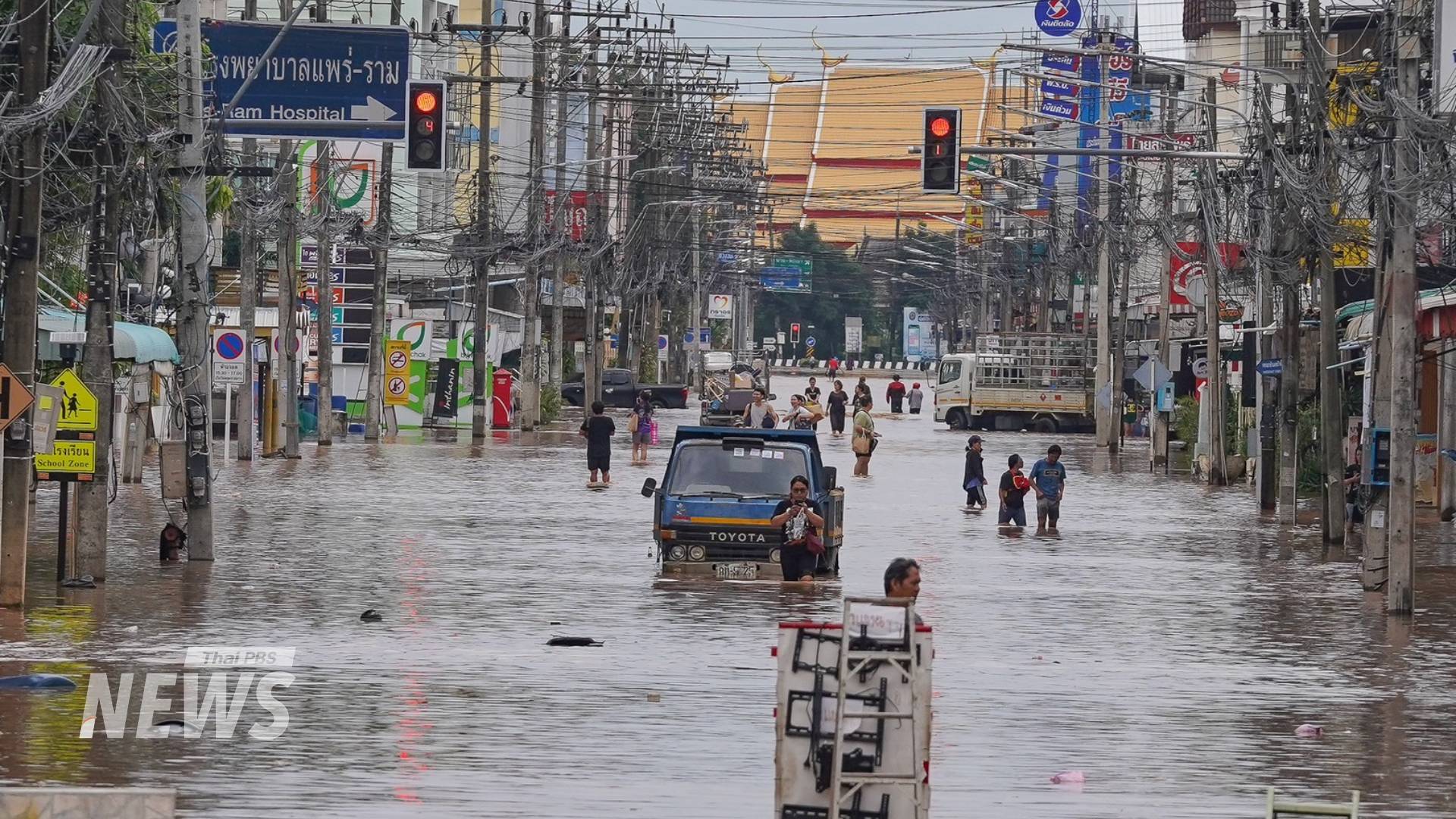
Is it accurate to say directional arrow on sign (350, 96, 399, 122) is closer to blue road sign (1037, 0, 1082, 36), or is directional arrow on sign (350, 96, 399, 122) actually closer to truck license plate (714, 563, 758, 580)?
truck license plate (714, 563, 758, 580)

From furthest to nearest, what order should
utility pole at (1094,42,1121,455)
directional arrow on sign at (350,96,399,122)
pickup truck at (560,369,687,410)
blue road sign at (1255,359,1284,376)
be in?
pickup truck at (560,369,687,410)
utility pole at (1094,42,1121,455)
blue road sign at (1255,359,1284,376)
directional arrow on sign at (350,96,399,122)

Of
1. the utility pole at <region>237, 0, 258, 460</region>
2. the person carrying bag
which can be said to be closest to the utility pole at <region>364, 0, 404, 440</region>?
the utility pole at <region>237, 0, 258, 460</region>

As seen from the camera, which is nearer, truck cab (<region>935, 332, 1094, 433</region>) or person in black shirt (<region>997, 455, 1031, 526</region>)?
person in black shirt (<region>997, 455, 1031, 526</region>)

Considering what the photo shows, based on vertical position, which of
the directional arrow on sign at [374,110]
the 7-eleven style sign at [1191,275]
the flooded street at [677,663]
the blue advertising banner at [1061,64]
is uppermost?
the blue advertising banner at [1061,64]

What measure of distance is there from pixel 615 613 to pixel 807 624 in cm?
1143

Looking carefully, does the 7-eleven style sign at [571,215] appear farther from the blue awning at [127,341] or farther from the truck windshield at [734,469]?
the truck windshield at [734,469]

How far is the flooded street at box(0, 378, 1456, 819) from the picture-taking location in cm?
1294

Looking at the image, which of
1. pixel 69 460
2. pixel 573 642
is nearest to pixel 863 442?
pixel 69 460

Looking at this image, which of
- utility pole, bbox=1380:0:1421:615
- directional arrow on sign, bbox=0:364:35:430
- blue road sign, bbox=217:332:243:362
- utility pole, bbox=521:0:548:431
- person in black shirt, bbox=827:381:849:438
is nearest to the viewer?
directional arrow on sign, bbox=0:364:35:430

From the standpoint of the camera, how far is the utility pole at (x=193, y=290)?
26.7 meters

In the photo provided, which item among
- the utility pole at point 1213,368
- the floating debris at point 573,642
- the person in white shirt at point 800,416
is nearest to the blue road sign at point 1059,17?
the person in white shirt at point 800,416

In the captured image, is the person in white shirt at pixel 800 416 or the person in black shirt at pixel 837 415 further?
the person in black shirt at pixel 837 415

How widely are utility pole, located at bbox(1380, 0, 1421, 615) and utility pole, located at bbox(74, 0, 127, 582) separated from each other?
12.7 m

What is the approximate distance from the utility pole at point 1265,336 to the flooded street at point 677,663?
361cm
